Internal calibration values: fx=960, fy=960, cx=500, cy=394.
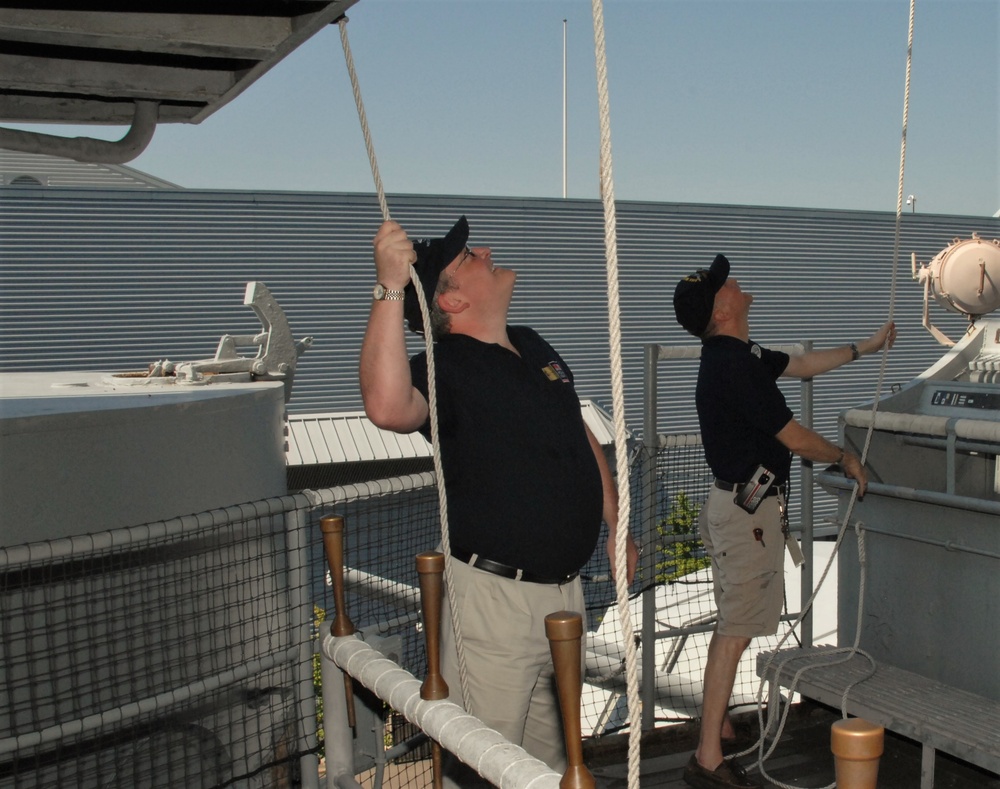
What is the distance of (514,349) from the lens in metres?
2.71

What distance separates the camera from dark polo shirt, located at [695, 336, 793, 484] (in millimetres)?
3496

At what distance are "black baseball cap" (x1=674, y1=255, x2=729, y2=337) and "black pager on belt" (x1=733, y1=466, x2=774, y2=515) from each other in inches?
22.6

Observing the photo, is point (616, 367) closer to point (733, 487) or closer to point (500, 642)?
point (500, 642)

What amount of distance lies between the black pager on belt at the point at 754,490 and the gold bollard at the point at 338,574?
194cm

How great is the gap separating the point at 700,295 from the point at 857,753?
273cm

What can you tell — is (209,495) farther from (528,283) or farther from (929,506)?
(528,283)

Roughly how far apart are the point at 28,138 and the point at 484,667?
206cm

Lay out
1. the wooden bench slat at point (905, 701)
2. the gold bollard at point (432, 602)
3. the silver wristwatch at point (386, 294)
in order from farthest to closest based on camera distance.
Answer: the wooden bench slat at point (905, 701)
the silver wristwatch at point (386, 294)
the gold bollard at point (432, 602)

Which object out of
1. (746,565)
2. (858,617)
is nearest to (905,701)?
(858,617)

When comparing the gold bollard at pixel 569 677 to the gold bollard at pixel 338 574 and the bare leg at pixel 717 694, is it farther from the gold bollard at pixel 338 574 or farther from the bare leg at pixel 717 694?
the bare leg at pixel 717 694

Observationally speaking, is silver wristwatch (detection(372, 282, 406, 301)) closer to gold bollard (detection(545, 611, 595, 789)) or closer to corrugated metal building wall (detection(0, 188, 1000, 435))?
gold bollard (detection(545, 611, 595, 789))

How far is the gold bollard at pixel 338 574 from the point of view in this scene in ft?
6.50

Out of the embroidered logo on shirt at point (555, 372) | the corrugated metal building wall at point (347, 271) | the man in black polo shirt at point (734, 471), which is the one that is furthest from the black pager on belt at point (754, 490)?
the corrugated metal building wall at point (347, 271)

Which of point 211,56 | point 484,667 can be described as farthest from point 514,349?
point 211,56
